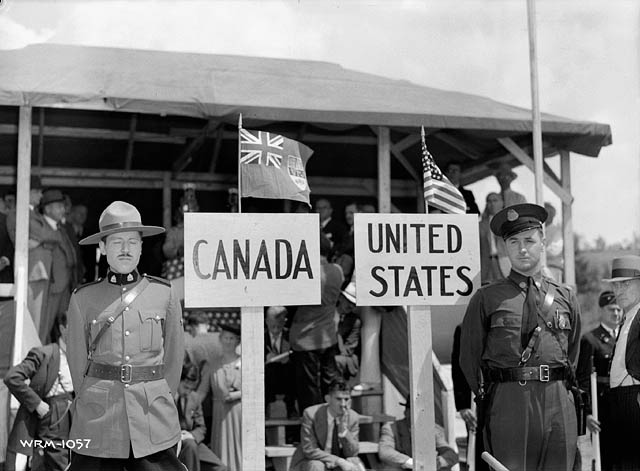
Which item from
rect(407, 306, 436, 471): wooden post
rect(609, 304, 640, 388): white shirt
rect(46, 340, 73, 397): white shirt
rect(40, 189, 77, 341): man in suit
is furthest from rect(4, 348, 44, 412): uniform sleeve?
rect(609, 304, 640, 388): white shirt

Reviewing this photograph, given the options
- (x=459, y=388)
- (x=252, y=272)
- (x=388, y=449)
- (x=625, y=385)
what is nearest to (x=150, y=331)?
(x=252, y=272)

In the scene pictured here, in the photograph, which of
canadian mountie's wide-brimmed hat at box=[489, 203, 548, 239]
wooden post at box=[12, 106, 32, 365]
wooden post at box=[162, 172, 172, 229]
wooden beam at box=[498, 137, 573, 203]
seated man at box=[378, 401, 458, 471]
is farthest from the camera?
wooden post at box=[162, 172, 172, 229]

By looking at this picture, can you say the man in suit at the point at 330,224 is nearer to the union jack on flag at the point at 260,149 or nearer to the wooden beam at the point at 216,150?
the wooden beam at the point at 216,150

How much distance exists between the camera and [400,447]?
7.20 m

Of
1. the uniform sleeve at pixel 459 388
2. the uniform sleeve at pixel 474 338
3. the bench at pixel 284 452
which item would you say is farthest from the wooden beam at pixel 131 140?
the uniform sleeve at pixel 474 338

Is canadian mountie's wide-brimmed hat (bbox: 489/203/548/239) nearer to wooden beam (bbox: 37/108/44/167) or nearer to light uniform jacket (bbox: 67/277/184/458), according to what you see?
light uniform jacket (bbox: 67/277/184/458)

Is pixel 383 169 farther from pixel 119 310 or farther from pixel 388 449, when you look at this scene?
pixel 119 310

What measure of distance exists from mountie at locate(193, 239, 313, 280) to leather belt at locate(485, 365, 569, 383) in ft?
4.41

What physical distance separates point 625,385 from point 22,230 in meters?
5.24

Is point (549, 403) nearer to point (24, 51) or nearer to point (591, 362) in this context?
point (591, 362)

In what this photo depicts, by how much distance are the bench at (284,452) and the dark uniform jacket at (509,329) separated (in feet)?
8.11

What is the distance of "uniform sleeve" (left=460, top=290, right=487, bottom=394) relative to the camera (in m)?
4.98

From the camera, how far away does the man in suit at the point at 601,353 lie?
6801 mm

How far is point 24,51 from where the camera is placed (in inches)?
352
